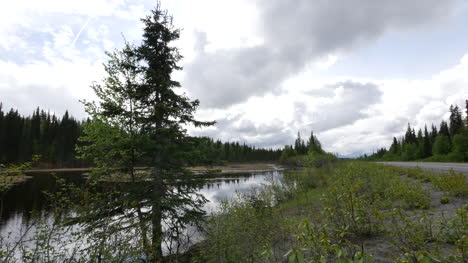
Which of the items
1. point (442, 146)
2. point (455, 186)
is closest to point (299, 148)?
point (442, 146)

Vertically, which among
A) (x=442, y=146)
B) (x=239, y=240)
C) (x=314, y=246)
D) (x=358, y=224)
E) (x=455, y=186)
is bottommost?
(x=239, y=240)

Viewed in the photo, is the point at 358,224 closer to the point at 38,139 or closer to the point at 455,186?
the point at 455,186

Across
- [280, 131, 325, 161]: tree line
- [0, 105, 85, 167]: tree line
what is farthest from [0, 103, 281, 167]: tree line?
[280, 131, 325, 161]: tree line

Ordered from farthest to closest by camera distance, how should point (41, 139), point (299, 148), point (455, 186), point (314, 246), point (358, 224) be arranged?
1. point (299, 148)
2. point (41, 139)
3. point (455, 186)
4. point (358, 224)
5. point (314, 246)

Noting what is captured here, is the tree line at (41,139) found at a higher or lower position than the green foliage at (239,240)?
higher

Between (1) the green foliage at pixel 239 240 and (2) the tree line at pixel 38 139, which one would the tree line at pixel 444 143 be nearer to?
(1) the green foliage at pixel 239 240

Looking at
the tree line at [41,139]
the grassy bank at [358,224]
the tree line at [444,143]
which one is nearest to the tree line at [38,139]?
the tree line at [41,139]

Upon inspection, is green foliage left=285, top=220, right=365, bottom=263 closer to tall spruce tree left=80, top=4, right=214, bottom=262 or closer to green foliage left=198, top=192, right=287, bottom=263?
green foliage left=198, top=192, right=287, bottom=263

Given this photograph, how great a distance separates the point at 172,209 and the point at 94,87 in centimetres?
709

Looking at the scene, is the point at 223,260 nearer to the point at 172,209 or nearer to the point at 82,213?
the point at 172,209

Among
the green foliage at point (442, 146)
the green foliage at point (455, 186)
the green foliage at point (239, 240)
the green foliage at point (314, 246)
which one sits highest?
the green foliage at point (442, 146)

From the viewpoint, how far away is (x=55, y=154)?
6869 cm

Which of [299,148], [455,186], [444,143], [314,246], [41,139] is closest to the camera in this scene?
[314,246]

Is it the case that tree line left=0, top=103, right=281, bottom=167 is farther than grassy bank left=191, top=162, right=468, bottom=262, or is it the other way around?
tree line left=0, top=103, right=281, bottom=167
